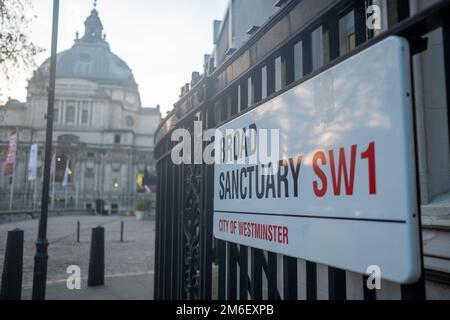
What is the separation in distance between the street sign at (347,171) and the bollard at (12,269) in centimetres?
488

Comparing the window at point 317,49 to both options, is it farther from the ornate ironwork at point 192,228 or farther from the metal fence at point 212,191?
the ornate ironwork at point 192,228

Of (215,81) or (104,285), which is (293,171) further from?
(104,285)

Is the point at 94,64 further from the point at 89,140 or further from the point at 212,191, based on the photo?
the point at 212,191

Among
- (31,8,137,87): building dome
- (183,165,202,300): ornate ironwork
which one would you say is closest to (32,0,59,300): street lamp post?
(183,165,202,300): ornate ironwork

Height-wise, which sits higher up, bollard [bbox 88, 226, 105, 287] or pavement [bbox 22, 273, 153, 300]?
bollard [bbox 88, 226, 105, 287]

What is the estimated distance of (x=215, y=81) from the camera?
8.45ft

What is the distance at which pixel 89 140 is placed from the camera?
7438 cm

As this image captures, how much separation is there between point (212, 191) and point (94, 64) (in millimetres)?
89866

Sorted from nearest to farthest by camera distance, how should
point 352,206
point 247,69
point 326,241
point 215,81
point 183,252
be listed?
point 352,206 → point 326,241 → point 247,69 → point 215,81 → point 183,252

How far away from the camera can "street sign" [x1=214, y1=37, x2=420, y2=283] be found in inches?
41.4

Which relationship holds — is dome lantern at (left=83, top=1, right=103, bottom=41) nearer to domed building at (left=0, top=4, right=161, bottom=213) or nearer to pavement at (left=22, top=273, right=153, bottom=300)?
domed building at (left=0, top=4, right=161, bottom=213)

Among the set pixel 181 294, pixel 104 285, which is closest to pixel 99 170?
pixel 104 285

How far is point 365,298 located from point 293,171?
1.70 feet

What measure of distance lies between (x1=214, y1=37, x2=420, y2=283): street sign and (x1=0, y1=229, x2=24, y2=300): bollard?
488cm
